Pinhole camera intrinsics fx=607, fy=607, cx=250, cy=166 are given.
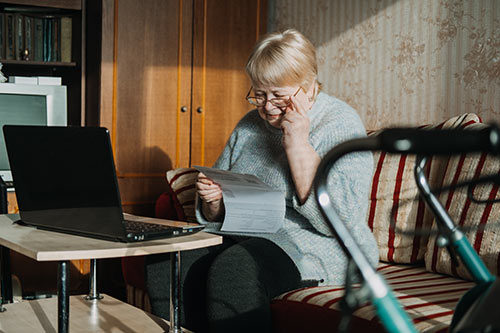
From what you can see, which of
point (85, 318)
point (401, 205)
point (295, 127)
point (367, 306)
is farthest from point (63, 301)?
point (401, 205)

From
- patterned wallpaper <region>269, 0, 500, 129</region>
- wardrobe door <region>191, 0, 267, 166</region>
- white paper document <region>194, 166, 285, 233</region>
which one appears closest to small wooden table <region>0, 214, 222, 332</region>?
white paper document <region>194, 166, 285, 233</region>

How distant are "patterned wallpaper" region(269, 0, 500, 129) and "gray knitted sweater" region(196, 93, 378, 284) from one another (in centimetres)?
67

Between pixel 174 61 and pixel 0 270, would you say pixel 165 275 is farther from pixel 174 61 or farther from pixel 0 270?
pixel 174 61

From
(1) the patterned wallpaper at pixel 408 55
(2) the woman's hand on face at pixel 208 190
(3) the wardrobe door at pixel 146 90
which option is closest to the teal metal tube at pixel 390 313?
(2) the woman's hand on face at pixel 208 190

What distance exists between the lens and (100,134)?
1.28 meters

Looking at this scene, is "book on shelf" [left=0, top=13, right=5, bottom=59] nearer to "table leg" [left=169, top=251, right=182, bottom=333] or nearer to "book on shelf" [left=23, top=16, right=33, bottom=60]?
"book on shelf" [left=23, top=16, right=33, bottom=60]

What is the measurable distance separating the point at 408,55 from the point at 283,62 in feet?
2.94

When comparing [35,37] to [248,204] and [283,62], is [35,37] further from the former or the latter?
[248,204]

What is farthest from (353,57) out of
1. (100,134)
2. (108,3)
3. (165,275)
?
(100,134)

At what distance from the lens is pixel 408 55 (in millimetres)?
2486

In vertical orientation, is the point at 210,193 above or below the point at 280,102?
below

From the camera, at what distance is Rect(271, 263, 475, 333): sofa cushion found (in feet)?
4.42

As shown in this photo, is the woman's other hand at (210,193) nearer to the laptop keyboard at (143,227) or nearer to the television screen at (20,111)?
the laptop keyboard at (143,227)

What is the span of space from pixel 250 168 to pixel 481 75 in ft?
3.08
